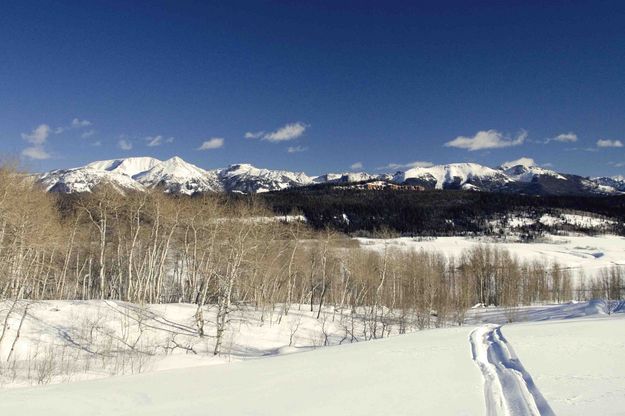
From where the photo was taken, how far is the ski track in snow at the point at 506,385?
8.70m

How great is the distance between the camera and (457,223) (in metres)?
193

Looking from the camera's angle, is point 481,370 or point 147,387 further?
point 481,370

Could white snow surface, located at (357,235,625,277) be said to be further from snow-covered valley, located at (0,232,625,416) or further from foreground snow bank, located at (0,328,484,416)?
foreground snow bank, located at (0,328,484,416)

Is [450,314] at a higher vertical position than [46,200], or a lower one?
lower

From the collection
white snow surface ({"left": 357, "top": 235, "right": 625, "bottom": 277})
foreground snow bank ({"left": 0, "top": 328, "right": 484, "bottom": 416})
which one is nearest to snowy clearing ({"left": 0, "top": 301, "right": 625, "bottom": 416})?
foreground snow bank ({"left": 0, "top": 328, "right": 484, "bottom": 416})

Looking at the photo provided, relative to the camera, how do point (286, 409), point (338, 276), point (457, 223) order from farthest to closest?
1. point (457, 223)
2. point (338, 276)
3. point (286, 409)

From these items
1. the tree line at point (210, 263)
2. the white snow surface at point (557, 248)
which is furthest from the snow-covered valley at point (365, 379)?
the white snow surface at point (557, 248)

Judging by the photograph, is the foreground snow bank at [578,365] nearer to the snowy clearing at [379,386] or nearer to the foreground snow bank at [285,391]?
the snowy clearing at [379,386]

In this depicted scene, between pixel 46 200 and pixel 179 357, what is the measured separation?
74.0ft

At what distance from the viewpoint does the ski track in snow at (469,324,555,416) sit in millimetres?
8703

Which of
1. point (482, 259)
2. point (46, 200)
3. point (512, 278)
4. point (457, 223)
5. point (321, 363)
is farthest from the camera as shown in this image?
point (457, 223)

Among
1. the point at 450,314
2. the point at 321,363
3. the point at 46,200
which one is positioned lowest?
the point at 450,314

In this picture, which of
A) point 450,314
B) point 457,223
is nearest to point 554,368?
point 450,314

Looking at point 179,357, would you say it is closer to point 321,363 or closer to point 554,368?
point 321,363
